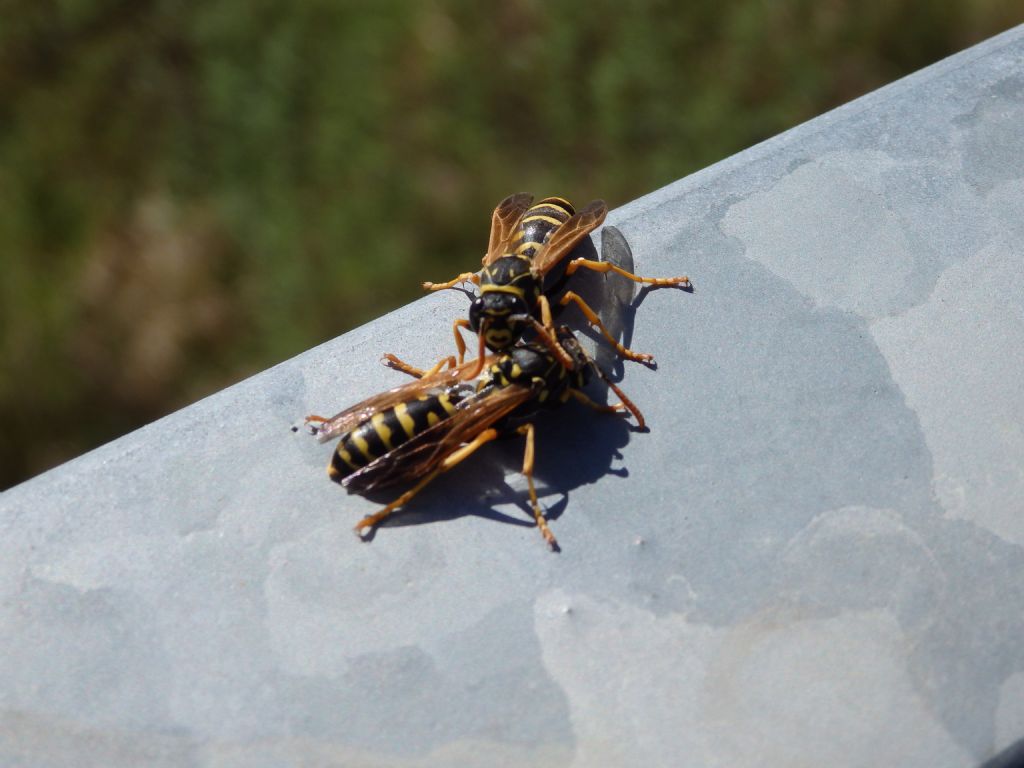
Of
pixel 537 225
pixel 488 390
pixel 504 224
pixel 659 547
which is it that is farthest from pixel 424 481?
pixel 504 224

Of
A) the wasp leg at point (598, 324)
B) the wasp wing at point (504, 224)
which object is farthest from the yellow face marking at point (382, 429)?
the wasp wing at point (504, 224)

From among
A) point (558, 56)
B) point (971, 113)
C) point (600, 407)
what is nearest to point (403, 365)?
point (600, 407)

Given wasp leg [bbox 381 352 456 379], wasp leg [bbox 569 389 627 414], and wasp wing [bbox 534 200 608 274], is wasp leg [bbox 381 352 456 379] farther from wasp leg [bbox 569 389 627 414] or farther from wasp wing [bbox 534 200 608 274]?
wasp wing [bbox 534 200 608 274]

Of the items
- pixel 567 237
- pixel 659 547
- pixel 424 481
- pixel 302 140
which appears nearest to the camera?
pixel 659 547

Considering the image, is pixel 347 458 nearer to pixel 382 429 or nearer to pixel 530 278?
pixel 382 429

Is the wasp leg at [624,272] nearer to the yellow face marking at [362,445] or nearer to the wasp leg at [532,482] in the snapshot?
the wasp leg at [532,482]

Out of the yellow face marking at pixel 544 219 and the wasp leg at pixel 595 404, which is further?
the yellow face marking at pixel 544 219
